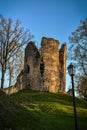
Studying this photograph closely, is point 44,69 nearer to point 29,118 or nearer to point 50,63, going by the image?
point 50,63

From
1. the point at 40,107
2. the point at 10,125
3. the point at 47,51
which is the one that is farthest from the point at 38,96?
the point at 10,125

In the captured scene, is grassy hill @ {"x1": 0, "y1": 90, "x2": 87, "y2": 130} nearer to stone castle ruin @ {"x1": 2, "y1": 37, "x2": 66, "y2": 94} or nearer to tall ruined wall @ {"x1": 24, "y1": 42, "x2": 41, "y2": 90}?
stone castle ruin @ {"x1": 2, "y1": 37, "x2": 66, "y2": 94}

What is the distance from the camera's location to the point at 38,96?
3972cm

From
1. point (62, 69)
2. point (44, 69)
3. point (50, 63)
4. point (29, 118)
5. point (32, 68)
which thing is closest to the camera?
point (29, 118)

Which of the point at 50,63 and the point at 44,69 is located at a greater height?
the point at 50,63

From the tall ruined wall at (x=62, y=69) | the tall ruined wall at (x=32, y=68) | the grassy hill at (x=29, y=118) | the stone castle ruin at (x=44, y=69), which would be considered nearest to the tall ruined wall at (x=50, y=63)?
the stone castle ruin at (x=44, y=69)

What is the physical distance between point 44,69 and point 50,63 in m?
1.53

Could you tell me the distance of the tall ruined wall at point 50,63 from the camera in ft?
155

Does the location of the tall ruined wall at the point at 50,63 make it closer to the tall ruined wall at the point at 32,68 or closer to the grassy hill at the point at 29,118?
the tall ruined wall at the point at 32,68

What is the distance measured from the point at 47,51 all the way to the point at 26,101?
49.3 ft

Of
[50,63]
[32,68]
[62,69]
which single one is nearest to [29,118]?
[50,63]

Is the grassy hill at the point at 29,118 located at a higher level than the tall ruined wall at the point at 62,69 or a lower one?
lower

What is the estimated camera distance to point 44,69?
157ft

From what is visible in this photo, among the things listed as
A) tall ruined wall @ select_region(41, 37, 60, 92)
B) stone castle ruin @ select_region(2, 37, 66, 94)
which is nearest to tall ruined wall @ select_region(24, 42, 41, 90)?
stone castle ruin @ select_region(2, 37, 66, 94)
